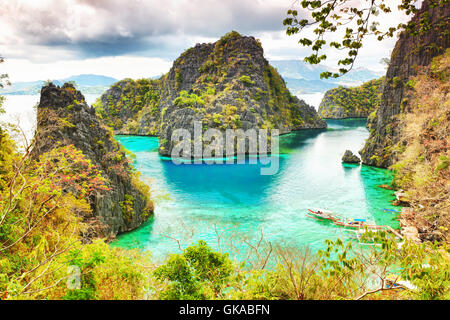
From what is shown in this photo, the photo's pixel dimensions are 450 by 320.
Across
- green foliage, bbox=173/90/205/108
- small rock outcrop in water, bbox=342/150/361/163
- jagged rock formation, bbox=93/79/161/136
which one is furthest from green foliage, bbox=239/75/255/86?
small rock outcrop in water, bbox=342/150/361/163

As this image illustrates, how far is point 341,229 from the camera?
19953 mm

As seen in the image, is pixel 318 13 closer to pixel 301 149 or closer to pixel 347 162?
pixel 347 162

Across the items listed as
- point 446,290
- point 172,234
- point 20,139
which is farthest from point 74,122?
point 446,290

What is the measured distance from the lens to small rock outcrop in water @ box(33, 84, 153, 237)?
1628 cm

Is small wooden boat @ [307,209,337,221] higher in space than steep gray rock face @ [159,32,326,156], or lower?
lower

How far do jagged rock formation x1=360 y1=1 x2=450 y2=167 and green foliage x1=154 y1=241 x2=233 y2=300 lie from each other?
30530 mm

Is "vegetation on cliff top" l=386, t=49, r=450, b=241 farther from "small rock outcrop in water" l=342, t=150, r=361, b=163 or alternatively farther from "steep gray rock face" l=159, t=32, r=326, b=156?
"steep gray rock face" l=159, t=32, r=326, b=156

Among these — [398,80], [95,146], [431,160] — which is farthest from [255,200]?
[398,80]

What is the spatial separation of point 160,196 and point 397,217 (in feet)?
67.9

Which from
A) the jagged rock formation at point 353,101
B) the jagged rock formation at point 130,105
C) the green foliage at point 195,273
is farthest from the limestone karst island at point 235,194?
the jagged rock formation at point 353,101

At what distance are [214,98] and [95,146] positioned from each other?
1585 inches
